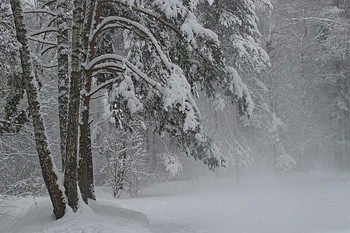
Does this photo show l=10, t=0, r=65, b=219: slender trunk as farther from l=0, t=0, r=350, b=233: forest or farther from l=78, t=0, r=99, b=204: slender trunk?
l=78, t=0, r=99, b=204: slender trunk

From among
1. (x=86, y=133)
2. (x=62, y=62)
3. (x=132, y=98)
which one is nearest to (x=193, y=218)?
(x=86, y=133)

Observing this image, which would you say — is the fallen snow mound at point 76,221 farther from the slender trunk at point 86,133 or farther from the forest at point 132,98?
the slender trunk at point 86,133

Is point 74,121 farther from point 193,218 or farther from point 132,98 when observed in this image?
point 193,218

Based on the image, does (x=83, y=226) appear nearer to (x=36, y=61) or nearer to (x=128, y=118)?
(x=128, y=118)

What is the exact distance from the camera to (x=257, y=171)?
29562 millimetres

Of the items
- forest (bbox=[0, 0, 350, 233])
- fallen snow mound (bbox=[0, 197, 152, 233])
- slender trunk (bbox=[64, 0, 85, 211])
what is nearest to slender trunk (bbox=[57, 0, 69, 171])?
forest (bbox=[0, 0, 350, 233])

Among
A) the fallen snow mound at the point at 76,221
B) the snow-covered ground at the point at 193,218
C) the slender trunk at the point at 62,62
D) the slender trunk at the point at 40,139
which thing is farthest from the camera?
the slender trunk at the point at 62,62

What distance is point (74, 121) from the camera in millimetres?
6371

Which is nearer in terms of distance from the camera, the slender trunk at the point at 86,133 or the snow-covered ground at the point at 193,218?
the snow-covered ground at the point at 193,218

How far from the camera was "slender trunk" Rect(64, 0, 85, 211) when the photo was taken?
636cm

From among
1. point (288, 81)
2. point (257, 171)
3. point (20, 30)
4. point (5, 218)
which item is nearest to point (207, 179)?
point (257, 171)

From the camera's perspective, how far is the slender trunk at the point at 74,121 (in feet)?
20.9

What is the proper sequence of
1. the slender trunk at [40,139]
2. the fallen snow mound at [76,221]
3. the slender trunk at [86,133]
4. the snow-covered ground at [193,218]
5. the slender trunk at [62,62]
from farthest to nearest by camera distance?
1. the slender trunk at [86,133]
2. the slender trunk at [62,62]
3. the slender trunk at [40,139]
4. the snow-covered ground at [193,218]
5. the fallen snow mound at [76,221]

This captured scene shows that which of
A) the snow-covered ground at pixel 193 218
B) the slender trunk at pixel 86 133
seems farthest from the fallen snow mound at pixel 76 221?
the slender trunk at pixel 86 133
